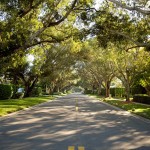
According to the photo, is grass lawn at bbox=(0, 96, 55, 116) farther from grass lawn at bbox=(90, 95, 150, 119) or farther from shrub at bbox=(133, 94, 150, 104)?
shrub at bbox=(133, 94, 150, 104)

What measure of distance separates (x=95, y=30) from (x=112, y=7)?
6.74ft

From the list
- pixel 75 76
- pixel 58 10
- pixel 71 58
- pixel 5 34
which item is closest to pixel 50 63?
pixel 71 58

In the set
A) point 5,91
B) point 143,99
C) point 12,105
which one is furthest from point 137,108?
point 5,91

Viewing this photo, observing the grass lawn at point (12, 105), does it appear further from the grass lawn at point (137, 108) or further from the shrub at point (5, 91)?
the grass lawn at point (137, 108)

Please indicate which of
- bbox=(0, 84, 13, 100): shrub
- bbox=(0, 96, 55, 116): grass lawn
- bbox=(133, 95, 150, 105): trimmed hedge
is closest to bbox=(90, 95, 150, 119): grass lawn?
bbox=(133, 95, 150, 105): trimmed hedge

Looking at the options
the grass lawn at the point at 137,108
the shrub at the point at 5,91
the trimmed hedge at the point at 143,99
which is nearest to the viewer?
the grass lawn at the point at 137,108


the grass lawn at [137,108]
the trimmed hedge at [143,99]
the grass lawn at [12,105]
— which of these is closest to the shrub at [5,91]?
the grass lawn at [12,105]

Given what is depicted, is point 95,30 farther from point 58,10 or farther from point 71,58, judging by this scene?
point 71,58

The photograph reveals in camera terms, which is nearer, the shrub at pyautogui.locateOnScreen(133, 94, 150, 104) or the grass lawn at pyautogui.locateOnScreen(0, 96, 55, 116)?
the grass lawn at pyautogui.locateOnScreen(0, 96, 55, 116)

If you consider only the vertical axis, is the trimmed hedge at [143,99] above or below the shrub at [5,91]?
below

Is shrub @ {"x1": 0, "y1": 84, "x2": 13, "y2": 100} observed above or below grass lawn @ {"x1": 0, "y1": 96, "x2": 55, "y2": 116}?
above

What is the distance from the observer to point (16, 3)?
751 inches

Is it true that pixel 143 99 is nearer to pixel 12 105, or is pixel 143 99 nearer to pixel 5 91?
pixel 12 105

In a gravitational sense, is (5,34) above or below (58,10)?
below
